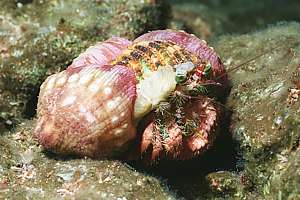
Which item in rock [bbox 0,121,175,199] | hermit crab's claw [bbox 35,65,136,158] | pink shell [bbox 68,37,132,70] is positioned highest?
pink shell [bbox 68,37,132,70]

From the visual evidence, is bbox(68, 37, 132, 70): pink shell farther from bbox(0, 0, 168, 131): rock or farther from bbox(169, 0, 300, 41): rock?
bbox(169, 0, 300, 41): rock

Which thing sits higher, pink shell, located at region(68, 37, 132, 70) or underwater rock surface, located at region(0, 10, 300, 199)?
pink shell, located at region(68, 37, 132, 70)

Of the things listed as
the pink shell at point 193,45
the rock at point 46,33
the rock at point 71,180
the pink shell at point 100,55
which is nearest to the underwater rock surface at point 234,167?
the rock at point 71,180

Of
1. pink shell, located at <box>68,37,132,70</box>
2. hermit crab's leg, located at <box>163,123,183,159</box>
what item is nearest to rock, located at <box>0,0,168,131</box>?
pink shell, located at <box>68,37,132,70</box>

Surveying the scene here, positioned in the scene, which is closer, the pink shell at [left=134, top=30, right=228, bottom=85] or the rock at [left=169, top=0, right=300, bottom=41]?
the pink shell at [left=134, top=30, right=228, bottom=85]

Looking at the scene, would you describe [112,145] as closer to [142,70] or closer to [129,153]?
[129,153]

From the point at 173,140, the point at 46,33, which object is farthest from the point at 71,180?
the point at 46,33

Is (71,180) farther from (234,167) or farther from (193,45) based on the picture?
(193,45)
